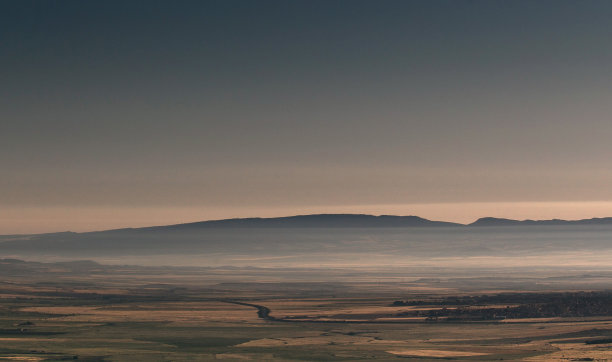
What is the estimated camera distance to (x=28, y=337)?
126 meters

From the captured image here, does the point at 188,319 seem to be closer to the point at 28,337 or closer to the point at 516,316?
the point at 28,337

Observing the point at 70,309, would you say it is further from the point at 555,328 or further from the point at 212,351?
the point at 555,328

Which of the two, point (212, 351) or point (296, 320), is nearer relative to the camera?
point (212, 351)

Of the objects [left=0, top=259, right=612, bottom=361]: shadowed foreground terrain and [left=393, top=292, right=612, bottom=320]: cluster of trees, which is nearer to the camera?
[left=0, top=259, right=612, bottom=361]: shadowed foreground terrain

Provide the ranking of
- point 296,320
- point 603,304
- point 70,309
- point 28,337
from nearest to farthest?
point 28,337 → point 296,320 → point 603,304 → point 70,309

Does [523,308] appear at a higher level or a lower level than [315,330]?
higher

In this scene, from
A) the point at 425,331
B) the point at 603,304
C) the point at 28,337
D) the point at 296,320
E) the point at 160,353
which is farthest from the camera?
the point at 603,304

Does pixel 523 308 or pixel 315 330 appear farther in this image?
pixel 523 308

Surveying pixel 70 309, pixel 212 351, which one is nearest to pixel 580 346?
pixel 212 351

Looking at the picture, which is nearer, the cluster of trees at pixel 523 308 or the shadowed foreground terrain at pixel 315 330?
the shadowed foreground terrain at pixel 315 330

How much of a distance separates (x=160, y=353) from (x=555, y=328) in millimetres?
51621

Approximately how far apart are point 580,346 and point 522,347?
19.9 ft

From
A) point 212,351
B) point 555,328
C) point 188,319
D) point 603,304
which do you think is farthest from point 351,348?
point 603,304

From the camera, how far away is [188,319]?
156 metres
